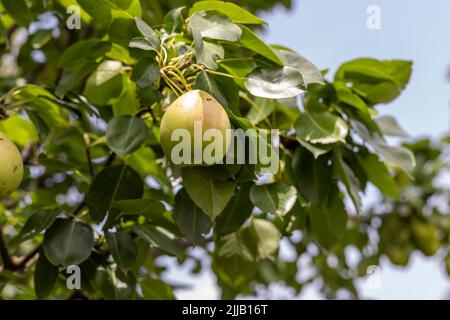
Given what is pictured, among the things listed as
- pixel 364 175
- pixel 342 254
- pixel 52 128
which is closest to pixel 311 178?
pixel 364 175

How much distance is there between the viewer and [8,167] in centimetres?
106

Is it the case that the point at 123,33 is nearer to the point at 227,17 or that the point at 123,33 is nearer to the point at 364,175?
the point at 227,17

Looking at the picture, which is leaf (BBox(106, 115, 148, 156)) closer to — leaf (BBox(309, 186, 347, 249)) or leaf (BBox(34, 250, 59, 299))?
leaf (BBox(34, 250, 59, 299))

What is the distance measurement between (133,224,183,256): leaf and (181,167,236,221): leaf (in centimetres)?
20

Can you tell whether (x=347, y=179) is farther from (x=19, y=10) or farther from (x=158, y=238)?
(x=19, y=10)

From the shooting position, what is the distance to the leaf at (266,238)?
1490mm

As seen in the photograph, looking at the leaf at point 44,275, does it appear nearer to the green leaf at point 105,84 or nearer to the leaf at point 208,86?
the green leaf at point 105,84

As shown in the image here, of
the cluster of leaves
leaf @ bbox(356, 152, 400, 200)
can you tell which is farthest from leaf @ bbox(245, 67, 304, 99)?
leaf @ bbox(356, 152, 400, 200)

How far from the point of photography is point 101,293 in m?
1.32

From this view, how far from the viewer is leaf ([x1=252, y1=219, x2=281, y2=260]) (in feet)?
4.89

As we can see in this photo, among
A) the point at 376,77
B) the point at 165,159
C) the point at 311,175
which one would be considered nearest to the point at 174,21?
the point at 165,159

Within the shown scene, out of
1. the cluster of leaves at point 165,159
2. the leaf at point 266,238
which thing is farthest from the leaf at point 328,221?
the leaf at point 266,238

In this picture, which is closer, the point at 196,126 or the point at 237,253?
the point at 196,126

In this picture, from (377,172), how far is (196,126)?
681 mm
